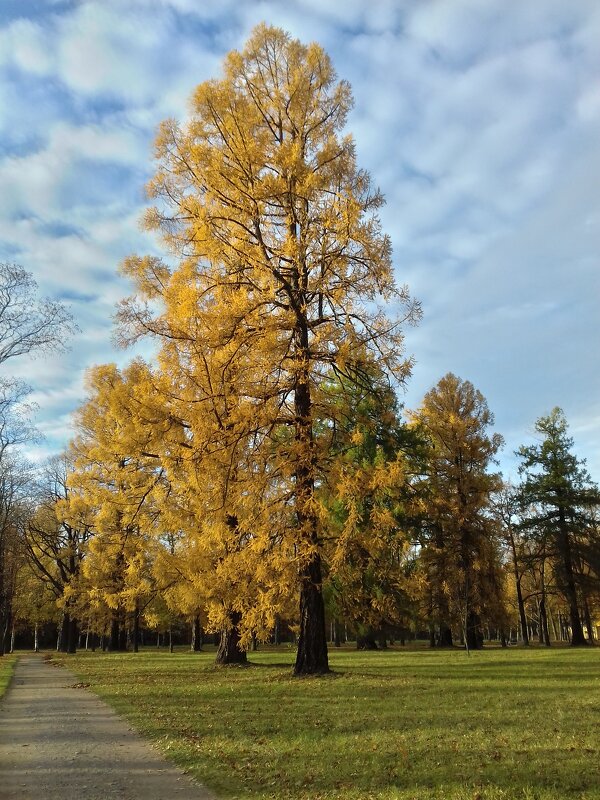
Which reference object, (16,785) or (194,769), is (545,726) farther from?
(16,785)

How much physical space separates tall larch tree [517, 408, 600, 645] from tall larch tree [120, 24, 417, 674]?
979 inches

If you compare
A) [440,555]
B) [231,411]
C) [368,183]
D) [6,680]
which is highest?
[368,183]

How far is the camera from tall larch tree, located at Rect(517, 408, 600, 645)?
110ft

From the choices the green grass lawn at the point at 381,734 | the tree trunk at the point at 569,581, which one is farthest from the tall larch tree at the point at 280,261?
the tree trunk at the point at 569,581

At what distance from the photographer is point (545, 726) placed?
7348mm

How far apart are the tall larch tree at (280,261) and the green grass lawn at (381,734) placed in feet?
8.73

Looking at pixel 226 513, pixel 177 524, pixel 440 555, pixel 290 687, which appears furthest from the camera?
pixel 440 555

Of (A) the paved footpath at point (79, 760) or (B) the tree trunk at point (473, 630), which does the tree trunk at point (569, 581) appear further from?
(A) the paved footpath at point (79, 760)

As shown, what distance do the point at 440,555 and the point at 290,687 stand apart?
1993 cm

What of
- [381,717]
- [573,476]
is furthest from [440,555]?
[381,717]

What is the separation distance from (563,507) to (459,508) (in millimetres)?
8230

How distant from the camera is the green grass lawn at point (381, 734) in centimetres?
512

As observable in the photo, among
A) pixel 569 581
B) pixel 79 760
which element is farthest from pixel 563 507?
pixel 79 760

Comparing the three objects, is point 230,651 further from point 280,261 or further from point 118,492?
point 280,261
